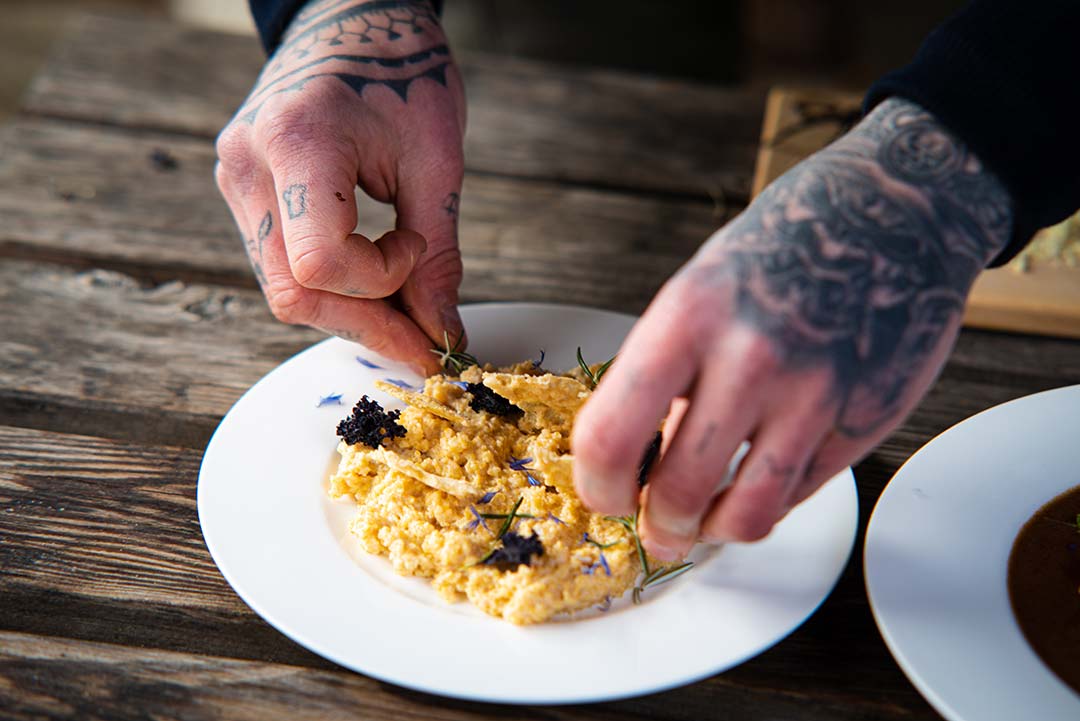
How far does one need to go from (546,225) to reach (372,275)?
0.67 metres

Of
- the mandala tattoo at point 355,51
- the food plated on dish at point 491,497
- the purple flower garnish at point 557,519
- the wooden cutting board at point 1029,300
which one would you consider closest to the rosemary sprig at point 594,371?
the food plated on dish at point 491,497

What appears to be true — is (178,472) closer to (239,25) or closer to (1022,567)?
(1022,567)

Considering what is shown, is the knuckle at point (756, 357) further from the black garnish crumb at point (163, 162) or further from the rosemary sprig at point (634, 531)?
the black garnish crumb at point (163, 162)

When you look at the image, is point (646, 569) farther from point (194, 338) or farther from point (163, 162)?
point (163, 162)

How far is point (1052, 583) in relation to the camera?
1120mm

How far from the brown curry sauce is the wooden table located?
15 cm

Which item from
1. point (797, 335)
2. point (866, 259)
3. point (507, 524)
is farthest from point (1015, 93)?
point (507, 524)

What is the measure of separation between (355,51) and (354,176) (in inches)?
10.6

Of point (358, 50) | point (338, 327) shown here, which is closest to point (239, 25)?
point (358, 50)

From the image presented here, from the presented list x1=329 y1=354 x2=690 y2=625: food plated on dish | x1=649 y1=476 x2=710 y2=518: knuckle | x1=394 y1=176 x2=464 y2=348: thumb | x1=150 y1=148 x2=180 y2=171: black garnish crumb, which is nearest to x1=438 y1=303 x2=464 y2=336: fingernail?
x1=394 y1=176 x2=464 y2=348: thumb

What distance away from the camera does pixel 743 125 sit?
2.34 meters

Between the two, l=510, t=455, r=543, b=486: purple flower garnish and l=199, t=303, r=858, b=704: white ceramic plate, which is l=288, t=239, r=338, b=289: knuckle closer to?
l=199, t=303, r=858, b=704: white ceramic plate

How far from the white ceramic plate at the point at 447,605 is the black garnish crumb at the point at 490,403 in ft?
0.68

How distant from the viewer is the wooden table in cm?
111
